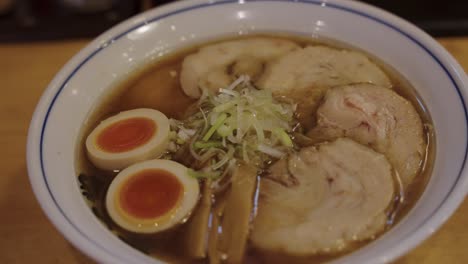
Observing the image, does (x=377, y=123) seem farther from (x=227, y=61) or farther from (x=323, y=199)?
(x=227, y=61)

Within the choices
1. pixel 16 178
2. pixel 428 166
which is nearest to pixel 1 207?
pixel 16 178

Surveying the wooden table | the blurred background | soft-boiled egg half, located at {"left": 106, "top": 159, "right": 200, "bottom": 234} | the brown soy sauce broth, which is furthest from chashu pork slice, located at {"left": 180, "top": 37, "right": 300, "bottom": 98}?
the blurred background

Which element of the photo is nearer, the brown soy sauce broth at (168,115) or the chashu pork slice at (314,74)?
the brown soy sauce broth at (168,115)

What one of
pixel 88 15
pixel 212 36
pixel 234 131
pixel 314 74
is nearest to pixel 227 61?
pixel 212 36

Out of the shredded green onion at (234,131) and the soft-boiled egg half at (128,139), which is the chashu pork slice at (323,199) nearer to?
the shredded green onion at (234,131)

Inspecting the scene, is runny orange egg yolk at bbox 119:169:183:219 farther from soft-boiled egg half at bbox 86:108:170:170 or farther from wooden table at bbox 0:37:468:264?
wooden table at bbox 0:37:468:264

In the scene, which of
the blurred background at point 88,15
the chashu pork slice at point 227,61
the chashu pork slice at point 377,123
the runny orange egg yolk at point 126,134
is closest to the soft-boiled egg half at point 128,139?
the runny orange egg yolk at point 126,134
